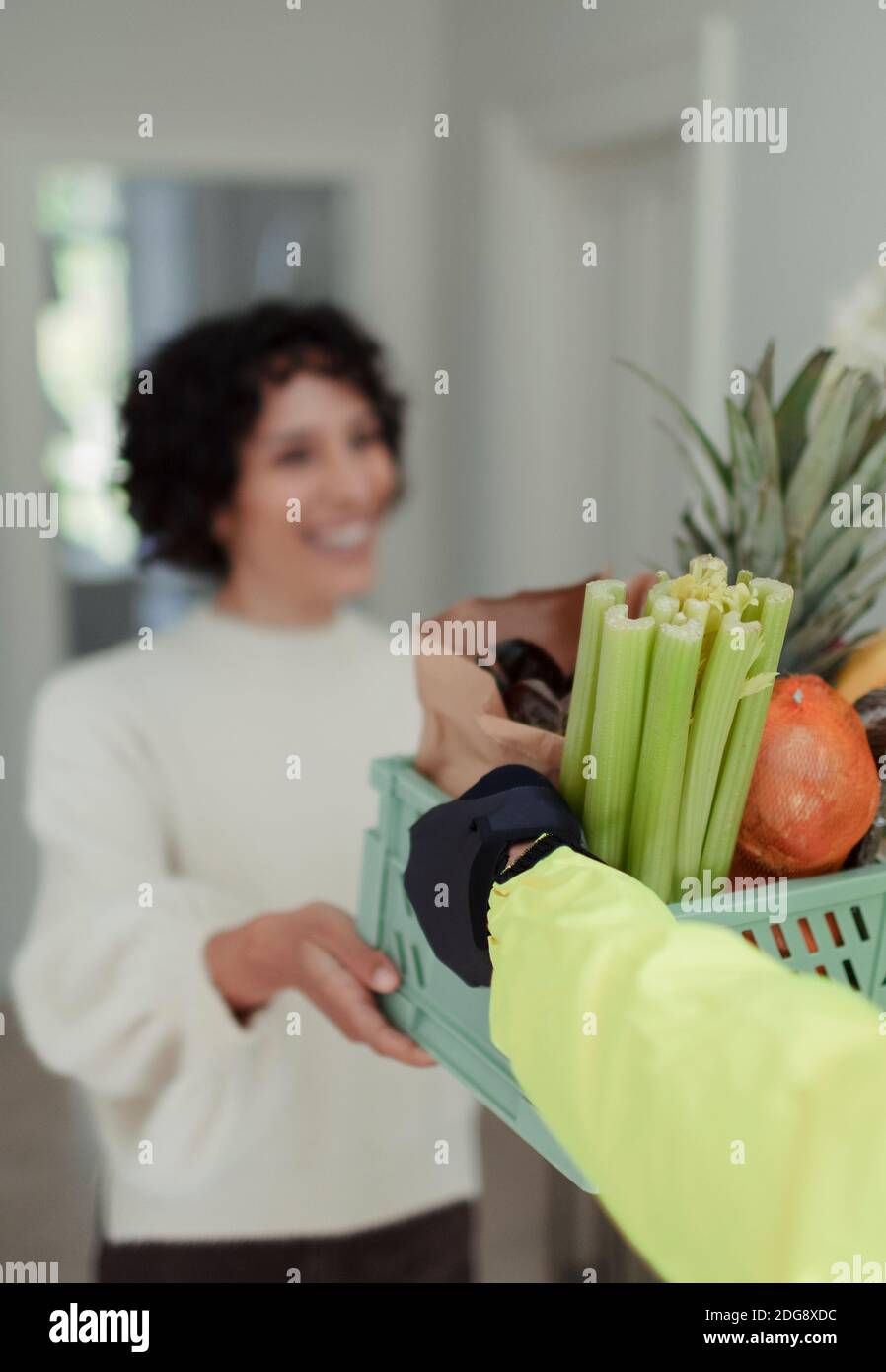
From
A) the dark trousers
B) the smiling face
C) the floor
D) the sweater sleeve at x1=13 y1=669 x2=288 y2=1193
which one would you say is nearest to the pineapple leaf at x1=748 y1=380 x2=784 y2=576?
the sweater sleeve at x1=13 y1=669 x2=288 y2=1193

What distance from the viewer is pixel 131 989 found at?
41.4 inches

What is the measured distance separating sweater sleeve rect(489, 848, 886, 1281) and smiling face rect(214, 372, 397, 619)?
0.97 m

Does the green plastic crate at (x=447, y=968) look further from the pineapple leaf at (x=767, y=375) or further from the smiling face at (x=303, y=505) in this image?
the smiling face at (x=303, y=505)

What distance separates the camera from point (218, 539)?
143 centimetres

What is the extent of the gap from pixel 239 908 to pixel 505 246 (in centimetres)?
168

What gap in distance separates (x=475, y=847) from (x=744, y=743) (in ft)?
0.41

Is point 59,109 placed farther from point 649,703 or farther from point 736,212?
point 649,703

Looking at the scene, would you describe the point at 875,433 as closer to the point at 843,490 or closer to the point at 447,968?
the point at 843,490

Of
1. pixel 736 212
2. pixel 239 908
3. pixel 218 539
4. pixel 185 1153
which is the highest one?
pixel 736 212

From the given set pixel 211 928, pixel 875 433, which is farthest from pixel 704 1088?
pixel 211 928

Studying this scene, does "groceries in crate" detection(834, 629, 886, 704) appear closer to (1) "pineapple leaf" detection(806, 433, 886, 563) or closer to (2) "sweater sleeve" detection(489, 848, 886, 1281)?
(1) "pineapple leaf" detection(806, 433, 886, 563)

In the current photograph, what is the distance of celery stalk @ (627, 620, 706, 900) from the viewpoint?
0.48m

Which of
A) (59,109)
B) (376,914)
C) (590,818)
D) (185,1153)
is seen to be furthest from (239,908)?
(59,109)

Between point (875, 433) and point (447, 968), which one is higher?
point (875, 433)
